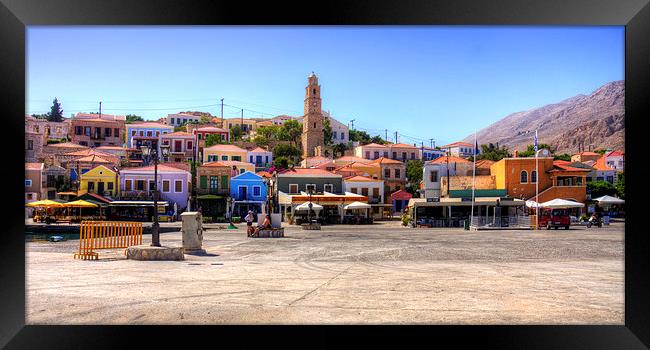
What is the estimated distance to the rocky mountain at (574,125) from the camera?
122 m

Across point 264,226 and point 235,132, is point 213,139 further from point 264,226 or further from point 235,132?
point 264,226

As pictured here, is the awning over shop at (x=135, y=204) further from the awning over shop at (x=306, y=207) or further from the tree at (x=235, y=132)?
the tree at (x=235, y=132)

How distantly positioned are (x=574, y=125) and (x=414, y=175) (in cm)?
9267

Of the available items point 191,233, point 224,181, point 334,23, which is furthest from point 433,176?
point 334,23

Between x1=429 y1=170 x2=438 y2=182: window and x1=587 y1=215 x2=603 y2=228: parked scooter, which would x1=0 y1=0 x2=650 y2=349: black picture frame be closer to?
x1=587 y1=215 x2=603 y2=228: parked scooter

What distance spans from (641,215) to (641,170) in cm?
54

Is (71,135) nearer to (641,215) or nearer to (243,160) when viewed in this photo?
(243,160)

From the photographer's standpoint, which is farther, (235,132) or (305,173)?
(235,132)

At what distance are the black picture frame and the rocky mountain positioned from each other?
94.9 m

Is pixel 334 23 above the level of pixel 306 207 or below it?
above

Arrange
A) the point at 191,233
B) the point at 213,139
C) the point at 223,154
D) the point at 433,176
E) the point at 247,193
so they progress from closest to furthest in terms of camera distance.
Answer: the point at 191,233, the point at 247,193, the point at 433,176, the point at 223,154, the point at 213,139

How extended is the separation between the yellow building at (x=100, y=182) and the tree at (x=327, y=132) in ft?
167

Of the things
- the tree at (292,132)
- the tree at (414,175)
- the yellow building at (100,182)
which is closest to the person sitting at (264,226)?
the yellow building at (100,182)

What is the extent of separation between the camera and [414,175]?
67.6 metres
